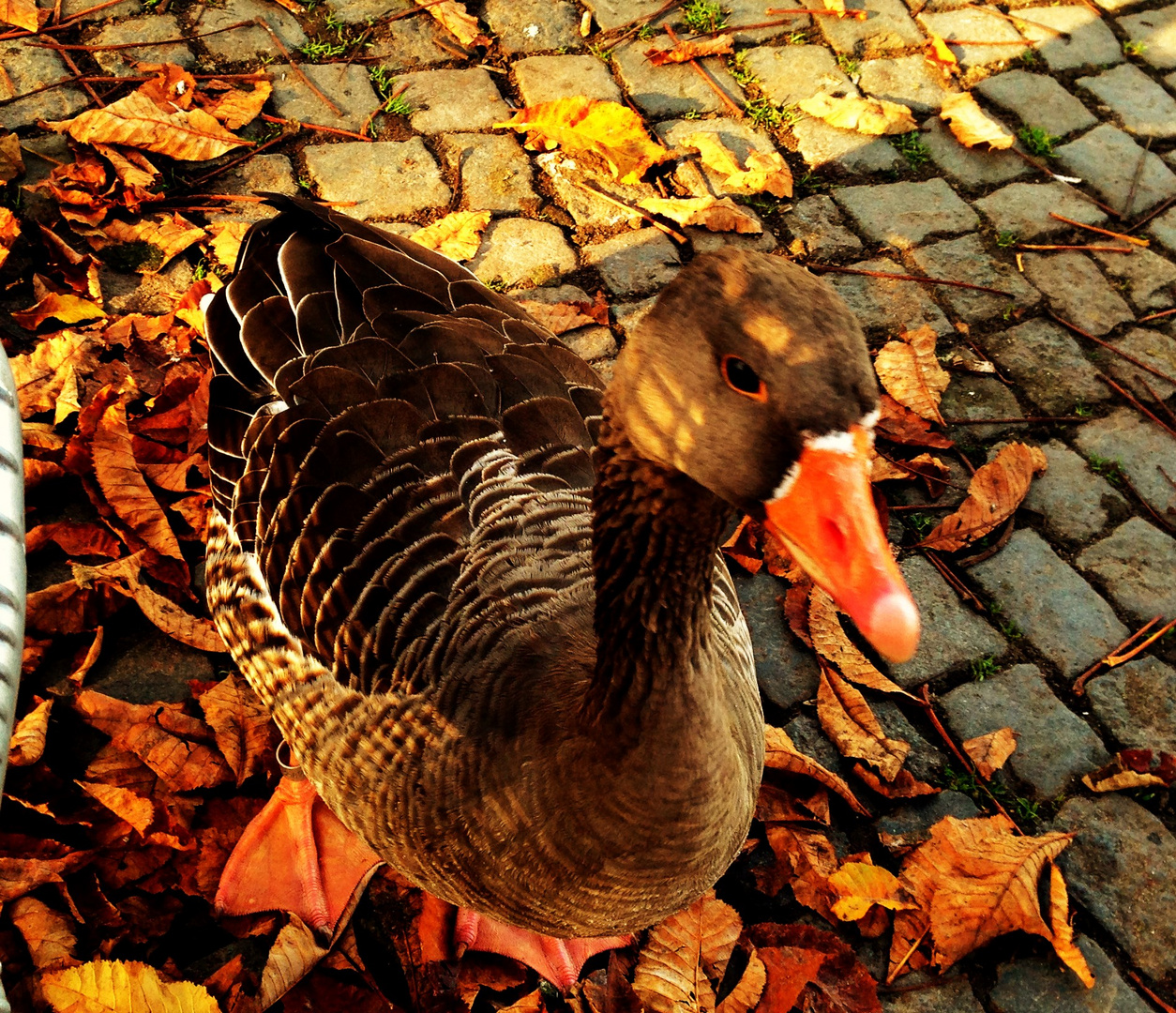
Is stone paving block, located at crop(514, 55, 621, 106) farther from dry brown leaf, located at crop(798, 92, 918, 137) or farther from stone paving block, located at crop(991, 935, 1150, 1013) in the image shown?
stone paving block, located at crop(991, 935, 1150, 1013)

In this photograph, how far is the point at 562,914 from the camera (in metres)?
2.45

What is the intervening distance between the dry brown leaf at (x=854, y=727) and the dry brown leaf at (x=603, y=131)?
2.66m

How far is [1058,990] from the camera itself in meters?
3.01

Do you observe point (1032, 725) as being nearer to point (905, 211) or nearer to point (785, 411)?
point (785, 411)

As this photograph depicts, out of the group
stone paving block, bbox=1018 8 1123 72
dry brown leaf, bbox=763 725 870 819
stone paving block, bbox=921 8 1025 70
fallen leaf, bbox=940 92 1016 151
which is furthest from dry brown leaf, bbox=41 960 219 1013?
stone paving block, bbox=1018 8 1123 72

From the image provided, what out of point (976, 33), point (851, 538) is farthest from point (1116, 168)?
point (851, 538)

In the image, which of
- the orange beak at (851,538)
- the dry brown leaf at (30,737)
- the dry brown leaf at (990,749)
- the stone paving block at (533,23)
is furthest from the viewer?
the stone paving block at (533,23)

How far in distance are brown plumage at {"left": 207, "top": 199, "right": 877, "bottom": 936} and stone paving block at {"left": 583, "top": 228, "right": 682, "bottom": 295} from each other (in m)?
1.34

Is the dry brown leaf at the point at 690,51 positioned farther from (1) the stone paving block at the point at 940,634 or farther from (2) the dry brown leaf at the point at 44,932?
(2) the dry brown leaf at the point at 44,932

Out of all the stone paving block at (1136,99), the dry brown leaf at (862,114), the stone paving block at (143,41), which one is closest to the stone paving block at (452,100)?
the stone paving block at (143,41)

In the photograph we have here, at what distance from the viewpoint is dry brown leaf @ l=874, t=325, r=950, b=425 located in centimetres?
423

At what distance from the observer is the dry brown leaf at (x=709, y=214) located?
4.72 metres

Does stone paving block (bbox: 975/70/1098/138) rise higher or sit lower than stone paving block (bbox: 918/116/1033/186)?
higher

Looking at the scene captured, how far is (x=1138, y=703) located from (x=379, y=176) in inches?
154
